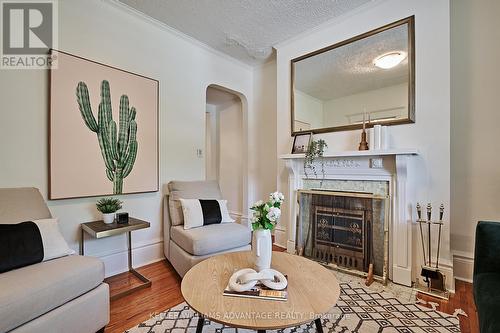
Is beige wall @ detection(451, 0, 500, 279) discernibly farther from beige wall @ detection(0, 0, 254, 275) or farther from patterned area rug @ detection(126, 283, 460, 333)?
beige wall @ detection(0, 0, 254, 275)

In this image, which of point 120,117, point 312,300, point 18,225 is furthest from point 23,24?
point 312,300

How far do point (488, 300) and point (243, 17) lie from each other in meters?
3.00

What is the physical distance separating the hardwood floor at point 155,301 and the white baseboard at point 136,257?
81 mm

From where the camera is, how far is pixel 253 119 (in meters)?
3.93

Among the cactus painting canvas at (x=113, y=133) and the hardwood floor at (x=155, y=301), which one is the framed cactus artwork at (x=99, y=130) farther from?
the hardwood floor at (x=155, y=301)

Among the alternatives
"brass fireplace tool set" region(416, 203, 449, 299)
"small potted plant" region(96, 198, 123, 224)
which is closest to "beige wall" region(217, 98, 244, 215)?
"small potted plant" region(96, 198, 123, 224)

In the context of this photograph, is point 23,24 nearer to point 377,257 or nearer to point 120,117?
point 120,117

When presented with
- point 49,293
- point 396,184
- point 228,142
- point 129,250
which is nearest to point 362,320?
point 396,184

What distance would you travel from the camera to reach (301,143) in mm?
2926

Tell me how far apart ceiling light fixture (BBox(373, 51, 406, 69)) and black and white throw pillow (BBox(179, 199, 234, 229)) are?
227 cm

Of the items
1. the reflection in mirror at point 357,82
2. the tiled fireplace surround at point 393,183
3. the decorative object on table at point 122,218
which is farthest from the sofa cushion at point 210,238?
the reflection in mirror at point 357,82

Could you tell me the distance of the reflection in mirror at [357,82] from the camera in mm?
2236

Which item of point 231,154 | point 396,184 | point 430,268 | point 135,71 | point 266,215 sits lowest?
point 430,268

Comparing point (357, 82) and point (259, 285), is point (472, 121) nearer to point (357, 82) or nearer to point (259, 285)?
point (357, 82)
